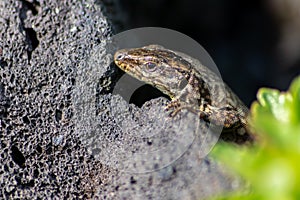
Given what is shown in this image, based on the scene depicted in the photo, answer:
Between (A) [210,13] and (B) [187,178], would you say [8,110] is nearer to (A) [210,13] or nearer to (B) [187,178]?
(B) [187,178]

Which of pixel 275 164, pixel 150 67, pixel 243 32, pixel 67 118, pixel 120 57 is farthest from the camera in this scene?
pixel 243 32

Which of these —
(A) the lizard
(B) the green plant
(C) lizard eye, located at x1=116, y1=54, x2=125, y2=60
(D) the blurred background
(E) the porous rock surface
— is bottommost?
(B) the green plant

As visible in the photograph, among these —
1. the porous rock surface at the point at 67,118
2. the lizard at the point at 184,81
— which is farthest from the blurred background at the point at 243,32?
the porous rock surface at the point at 67,118

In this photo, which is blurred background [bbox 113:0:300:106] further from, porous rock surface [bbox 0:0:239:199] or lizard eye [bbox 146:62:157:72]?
porous rock surface [bbox 0:0:239:199]

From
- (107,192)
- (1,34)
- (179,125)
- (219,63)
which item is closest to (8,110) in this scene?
(1,34)

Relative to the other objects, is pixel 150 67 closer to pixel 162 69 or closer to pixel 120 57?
pixel 162 69

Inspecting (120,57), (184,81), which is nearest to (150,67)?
(184,81)

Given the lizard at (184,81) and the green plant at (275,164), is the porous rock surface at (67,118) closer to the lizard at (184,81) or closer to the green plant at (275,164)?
the lizard at (184,81)

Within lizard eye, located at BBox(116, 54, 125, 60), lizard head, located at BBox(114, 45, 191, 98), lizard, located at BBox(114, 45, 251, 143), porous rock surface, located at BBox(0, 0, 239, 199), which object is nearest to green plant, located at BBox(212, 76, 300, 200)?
porous rock surface, located at BBox(0, 0, 239, 199)
